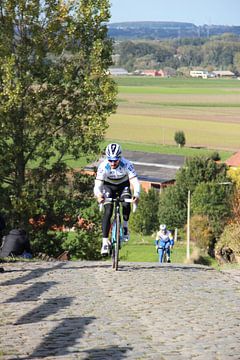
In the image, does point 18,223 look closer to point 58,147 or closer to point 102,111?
point 58,147

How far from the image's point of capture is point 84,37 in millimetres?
24359

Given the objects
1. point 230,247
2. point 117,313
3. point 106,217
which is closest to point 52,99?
point 230,247

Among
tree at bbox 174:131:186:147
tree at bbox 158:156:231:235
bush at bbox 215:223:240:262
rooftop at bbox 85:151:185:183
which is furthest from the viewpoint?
tree at bbox 174:131:186:147

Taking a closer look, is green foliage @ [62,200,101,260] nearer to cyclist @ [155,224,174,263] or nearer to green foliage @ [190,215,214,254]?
cyclist @ [155,224,174,263]

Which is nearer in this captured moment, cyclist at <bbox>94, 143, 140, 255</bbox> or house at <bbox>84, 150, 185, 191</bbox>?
cyclist at <bbox>94, 143, 140, 255</bbox>

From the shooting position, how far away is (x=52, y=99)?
79.3ft

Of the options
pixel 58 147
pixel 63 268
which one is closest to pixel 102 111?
pixel 58 147

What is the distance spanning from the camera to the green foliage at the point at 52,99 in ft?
76.4

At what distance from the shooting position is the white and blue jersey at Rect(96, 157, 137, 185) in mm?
12774

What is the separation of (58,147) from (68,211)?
1.97m

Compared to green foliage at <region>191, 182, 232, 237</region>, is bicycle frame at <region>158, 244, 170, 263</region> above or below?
above

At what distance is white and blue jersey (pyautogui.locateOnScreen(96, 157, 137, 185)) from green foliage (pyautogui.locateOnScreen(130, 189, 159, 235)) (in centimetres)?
6748

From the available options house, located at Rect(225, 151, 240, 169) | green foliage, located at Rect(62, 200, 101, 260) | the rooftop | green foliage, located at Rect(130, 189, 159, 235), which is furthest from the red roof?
green foliage, located at Rect(62, 200, 101, 260)

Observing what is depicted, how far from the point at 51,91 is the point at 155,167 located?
85.7 metres
